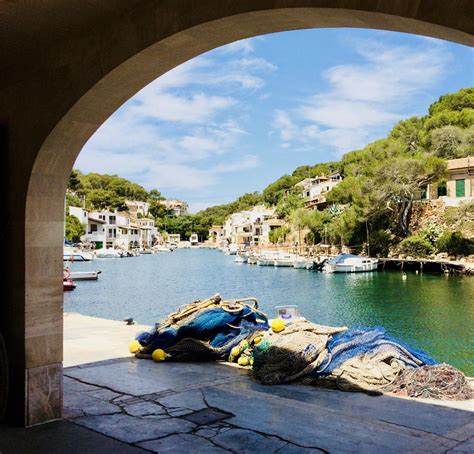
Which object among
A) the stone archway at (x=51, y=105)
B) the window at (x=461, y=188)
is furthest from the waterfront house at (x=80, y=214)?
the stone archway at (x=51, y=105)

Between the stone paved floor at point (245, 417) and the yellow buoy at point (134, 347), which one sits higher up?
the yellow buoy at point (134, 347)

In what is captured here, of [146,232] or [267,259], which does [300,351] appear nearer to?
[267,259]

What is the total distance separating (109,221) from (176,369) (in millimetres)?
84982

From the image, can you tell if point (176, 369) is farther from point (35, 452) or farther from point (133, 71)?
point (133, 71)

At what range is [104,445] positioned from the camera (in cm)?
398

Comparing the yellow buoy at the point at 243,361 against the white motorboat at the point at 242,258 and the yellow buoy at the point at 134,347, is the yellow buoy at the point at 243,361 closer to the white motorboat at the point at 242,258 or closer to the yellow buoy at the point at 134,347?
the yellow buoy at the point at 134,347

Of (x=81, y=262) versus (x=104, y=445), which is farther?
(x=81, y=262)

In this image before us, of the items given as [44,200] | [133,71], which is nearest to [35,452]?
[44,200]

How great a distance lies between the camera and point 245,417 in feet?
15.6

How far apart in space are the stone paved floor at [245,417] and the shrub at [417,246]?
41068 millimetres

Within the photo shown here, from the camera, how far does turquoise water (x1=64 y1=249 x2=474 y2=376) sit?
18516 mm

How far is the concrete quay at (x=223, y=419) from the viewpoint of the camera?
4016mm

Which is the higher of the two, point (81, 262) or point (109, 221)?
point (109, 221)

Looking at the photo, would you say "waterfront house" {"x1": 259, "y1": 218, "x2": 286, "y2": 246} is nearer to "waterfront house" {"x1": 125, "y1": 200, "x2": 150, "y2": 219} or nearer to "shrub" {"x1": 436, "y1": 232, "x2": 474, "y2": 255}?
"waterfront house" {"x1": 125, "y1": 200, "x2": 150, "y2": 219}
